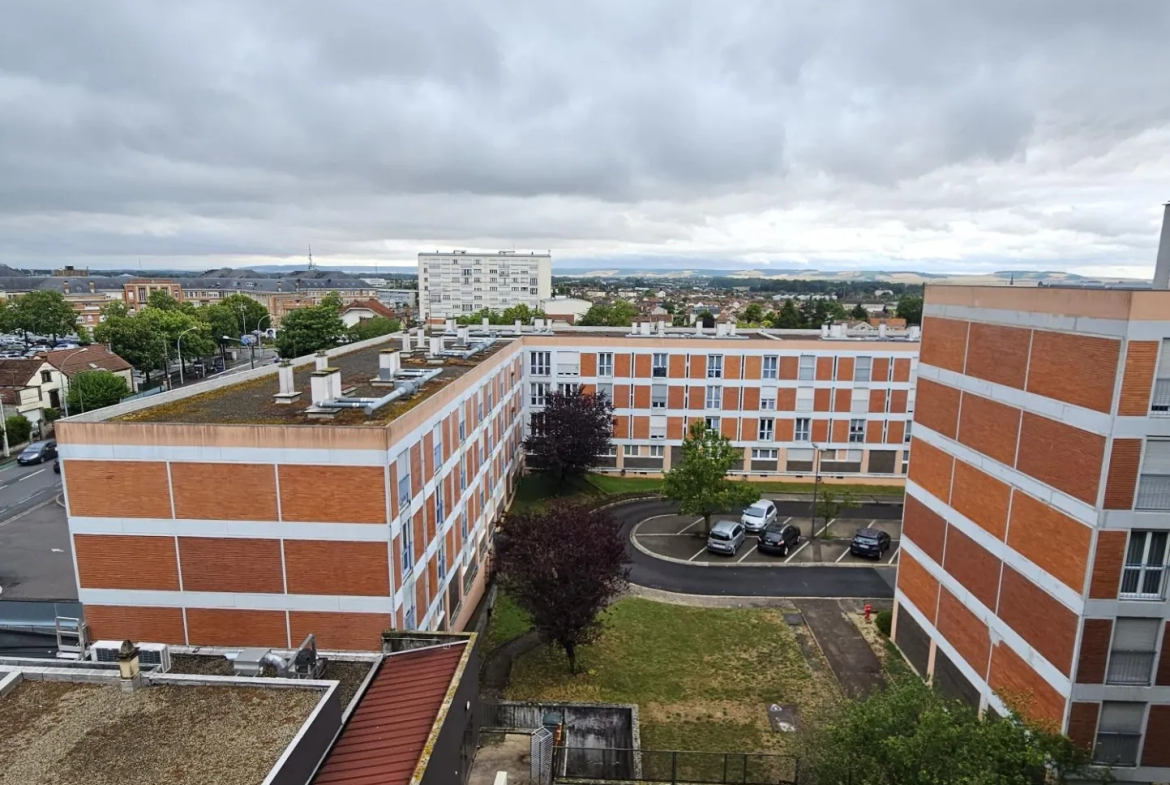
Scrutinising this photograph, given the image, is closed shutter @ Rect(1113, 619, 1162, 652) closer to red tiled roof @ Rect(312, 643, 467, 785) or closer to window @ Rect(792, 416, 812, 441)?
red tiled roof @ Rect(312, 643, 467, 785)

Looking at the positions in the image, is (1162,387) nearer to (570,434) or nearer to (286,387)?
(286,387)

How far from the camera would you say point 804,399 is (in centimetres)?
4688

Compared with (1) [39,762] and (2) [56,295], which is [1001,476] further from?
(2) [56,295]

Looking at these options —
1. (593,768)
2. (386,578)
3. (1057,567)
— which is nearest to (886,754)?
(1057,567)

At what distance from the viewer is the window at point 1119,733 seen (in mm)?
16766

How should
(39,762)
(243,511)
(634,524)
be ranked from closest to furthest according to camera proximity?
1. (39,762)
2. (243,511)
3. (634,524)

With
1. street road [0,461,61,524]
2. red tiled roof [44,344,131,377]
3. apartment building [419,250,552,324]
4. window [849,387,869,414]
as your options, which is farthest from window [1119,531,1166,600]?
apartment building [419,250,552,324]

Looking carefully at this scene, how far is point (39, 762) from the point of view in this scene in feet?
34.1

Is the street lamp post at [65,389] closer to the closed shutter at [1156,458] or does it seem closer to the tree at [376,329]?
the tree at [376,329]

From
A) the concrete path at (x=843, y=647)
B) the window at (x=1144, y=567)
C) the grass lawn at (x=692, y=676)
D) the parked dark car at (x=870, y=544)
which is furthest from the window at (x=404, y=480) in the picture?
the parked dark car at (x=870, y=544)

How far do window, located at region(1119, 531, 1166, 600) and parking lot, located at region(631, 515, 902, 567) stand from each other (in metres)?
17.9

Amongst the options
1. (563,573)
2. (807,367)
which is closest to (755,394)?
(807,367)

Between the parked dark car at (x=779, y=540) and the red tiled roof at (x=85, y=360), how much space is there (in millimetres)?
59195

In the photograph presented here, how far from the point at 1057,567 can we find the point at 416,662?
52.7ft
